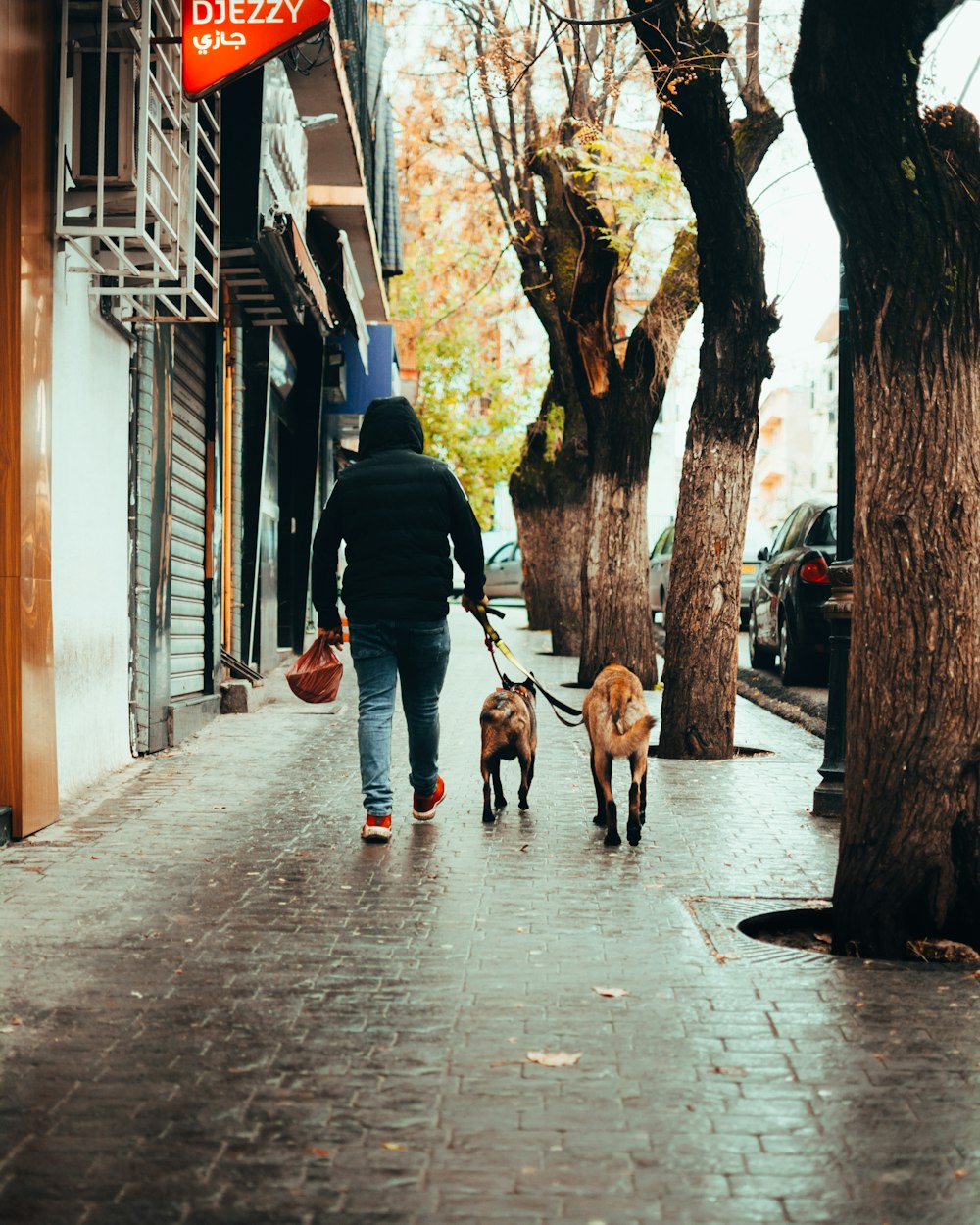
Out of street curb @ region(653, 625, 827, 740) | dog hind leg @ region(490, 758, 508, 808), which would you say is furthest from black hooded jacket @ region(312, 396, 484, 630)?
street curb @ region(653, 625, 827, 740)

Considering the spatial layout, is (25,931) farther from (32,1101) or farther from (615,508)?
(615,508)

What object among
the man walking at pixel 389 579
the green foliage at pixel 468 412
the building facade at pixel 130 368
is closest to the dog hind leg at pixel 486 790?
the man walking at pixel 389 579

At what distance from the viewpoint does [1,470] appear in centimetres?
710

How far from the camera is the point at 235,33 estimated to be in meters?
8.44

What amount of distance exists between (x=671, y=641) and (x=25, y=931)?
6.48 m

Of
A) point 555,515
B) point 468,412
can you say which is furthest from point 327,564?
point 468,412

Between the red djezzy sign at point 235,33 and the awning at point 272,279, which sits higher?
the red djezzy sign at point 235,33

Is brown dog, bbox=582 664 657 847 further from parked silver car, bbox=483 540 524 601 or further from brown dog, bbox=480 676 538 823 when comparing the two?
parked silver car, bbox=483 540 524 601

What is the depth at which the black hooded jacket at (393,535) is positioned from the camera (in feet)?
24.6

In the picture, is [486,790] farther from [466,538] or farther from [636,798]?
[466,538]

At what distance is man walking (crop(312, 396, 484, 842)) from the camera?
24.6 feet

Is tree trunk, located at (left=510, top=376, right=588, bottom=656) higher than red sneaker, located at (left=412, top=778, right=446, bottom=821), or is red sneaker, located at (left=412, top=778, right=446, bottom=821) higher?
tree trunk, located at (left=510, top=376, right=588, bottom=656)

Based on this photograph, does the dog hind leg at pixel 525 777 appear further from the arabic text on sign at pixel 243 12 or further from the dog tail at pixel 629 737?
the arabic text on sign at pixel 243 12

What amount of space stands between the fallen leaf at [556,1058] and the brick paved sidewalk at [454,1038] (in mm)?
41
